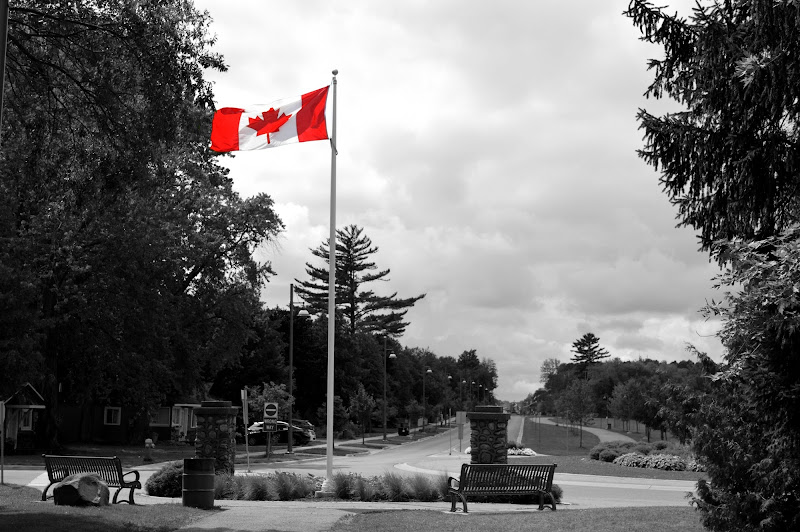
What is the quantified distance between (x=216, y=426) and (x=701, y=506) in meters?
13.5

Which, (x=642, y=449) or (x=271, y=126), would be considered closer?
(x=271, y=126)

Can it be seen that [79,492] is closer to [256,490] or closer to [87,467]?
[87,467]

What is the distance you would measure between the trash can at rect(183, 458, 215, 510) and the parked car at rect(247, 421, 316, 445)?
110 feet

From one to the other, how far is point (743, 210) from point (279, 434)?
44087 millimetres

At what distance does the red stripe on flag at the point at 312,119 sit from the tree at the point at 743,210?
7.74 m

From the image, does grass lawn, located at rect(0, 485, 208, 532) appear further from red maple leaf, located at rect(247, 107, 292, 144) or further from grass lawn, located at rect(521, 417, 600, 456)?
grass lawn, located at rect(521, 417, 600, 456)

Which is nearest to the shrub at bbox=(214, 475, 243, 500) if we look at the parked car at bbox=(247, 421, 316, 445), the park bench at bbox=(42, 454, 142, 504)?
the park bench at bbox=(42, 454, 142, 504)

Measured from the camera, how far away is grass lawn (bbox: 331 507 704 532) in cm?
1314

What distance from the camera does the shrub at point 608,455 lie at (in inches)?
1446

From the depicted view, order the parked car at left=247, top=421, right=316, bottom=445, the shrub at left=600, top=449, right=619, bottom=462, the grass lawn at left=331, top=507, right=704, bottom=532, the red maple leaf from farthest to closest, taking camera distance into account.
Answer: the parked car at left=247, top=421, right=316, bottom=445, the shrub at left=600, top=449, right=619, bottom=462, the red maple leaf, the grass lawn at left=331, top=507, right=704, bottom=532

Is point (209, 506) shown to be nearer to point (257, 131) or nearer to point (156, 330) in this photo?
point (257, 131)

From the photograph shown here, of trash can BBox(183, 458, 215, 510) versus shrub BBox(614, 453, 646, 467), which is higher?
trash can BBox(183, 458, 215, 510)

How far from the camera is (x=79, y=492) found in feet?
50.7

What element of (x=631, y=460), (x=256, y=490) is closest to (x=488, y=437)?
(x=256, y=490)
